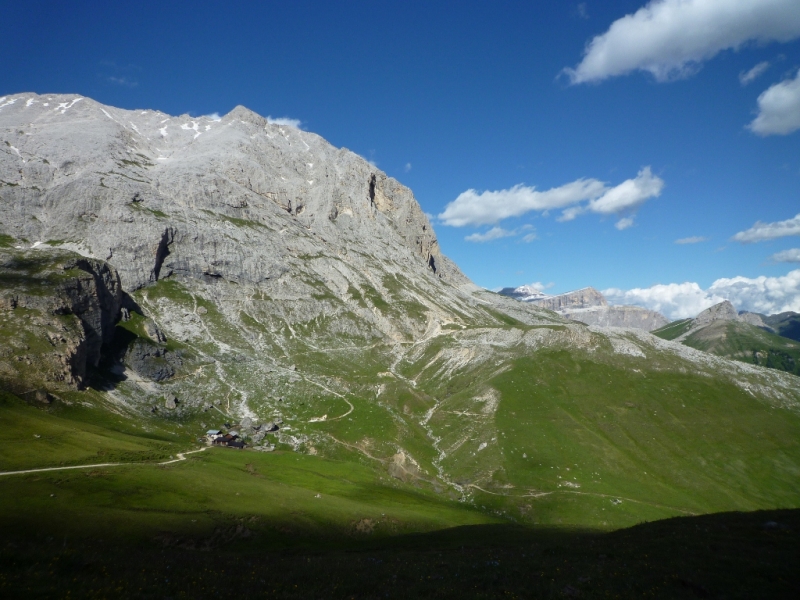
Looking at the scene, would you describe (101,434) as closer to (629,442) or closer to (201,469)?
(201,469)

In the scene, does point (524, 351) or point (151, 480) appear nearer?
point (151, 480)

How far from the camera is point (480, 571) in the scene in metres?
28.8

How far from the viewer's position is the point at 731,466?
11500 cm

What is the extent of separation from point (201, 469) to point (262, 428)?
175 ft

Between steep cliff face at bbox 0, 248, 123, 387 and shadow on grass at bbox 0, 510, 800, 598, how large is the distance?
339 feet

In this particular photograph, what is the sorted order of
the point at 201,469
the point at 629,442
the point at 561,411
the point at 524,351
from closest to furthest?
the point at 201,469 → the point at 629,442 → the point at 561,411 → the point at 524,351

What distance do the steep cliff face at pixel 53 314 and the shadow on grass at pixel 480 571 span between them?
4071 inches

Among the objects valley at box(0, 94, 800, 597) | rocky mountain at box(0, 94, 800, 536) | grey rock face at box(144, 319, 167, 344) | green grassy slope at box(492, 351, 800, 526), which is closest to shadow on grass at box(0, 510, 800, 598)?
valley at box(0, 94, 800, 597)

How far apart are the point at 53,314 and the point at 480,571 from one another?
149638 mm

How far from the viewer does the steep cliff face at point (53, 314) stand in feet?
353

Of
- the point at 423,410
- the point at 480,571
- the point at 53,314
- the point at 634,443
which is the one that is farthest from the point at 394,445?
the point at 53,314

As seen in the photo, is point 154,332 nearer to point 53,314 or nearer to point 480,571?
point 53,314

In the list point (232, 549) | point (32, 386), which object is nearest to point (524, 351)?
point (232, 549)

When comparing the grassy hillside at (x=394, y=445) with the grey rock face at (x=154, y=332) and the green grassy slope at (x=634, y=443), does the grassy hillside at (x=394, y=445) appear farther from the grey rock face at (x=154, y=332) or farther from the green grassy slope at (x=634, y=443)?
the grey rock face at (x=154, y=332)
